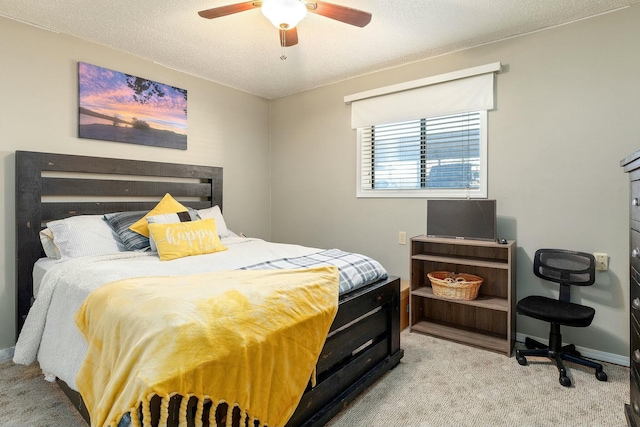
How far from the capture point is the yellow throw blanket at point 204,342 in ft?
3.46

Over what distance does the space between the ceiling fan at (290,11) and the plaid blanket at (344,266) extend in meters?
1.37

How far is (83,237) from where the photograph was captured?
2373mm

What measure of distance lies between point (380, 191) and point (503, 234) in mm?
1133

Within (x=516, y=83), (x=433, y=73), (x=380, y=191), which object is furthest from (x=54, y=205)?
(x=516, y=83)

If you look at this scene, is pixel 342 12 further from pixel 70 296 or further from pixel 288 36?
pixel 70 296

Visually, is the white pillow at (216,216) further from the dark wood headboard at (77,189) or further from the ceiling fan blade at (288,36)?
the ceiling fan blade at (288,36)

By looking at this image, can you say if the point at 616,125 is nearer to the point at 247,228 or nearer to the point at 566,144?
the point at 566,144

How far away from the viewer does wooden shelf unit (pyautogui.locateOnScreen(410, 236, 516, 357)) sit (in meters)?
2.51

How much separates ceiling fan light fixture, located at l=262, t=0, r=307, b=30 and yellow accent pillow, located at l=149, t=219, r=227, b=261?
1489mm

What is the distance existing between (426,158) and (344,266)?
1.59 meters

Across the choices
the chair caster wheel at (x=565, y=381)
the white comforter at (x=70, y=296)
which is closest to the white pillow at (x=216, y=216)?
the white comforter at (x=70, y=296)

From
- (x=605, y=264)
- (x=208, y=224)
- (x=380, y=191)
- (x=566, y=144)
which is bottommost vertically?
(x=605, y=264)

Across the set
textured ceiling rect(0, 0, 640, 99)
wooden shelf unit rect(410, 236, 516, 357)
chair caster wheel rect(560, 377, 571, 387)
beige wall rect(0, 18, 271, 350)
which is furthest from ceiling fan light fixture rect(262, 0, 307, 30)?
chair caster wheel rect(560, 377, 571, 387)

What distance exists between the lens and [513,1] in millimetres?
A: 2186
